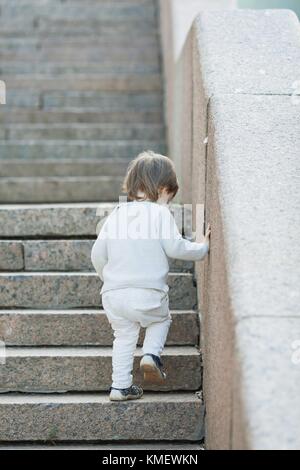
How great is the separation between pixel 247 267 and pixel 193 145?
71.5 inches

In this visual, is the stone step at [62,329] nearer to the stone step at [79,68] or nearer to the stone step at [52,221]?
the stone step at [52,221]

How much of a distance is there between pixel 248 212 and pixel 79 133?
402 cm

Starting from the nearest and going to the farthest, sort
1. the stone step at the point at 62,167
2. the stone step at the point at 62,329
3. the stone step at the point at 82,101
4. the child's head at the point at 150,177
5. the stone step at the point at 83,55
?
the child's head at the point at 150,177, the stone step at the point at 62,329, the stone step at the point at 62,167, the stone step at the point at 82,101, the stone step at the point at 83,55

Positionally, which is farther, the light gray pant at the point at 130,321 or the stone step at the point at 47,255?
the stone step at the point at 47,255

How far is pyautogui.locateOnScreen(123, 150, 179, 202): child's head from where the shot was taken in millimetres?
3740

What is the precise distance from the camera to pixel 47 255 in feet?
14.5

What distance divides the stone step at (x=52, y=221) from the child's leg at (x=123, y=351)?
3.31 ft

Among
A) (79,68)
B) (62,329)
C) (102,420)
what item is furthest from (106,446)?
(79,68)

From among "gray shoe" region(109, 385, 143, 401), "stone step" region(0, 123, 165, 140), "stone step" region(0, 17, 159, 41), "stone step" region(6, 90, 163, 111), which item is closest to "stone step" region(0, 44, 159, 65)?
"stone step" region(0, 17, 159, 41)

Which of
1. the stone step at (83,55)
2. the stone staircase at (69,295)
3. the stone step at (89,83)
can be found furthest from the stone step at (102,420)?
the stone step at (83,55)

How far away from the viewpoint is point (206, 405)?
3574mm

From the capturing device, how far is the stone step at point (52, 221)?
4.55 metres
